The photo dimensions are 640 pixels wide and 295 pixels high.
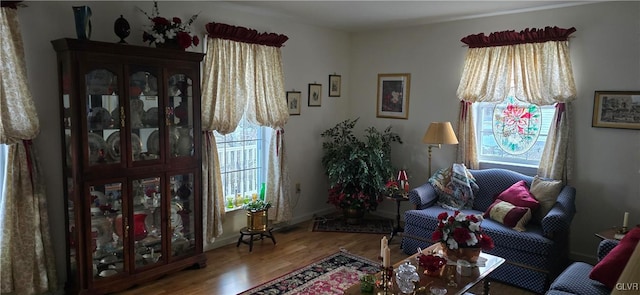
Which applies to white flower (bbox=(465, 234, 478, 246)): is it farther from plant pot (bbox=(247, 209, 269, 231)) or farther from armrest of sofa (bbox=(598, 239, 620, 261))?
plant pot (bbox=(247, 209, 269, 231))

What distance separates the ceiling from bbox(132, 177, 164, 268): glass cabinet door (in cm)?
188

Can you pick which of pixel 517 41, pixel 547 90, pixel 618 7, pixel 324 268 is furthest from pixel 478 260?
pixel 618 7

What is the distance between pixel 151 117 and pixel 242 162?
54.9 inches

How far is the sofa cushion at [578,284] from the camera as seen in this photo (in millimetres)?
2551

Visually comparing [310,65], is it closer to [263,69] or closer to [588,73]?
[263,69]

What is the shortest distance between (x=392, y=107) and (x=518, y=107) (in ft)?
4.80

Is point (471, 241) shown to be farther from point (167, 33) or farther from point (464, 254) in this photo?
point (167, 33)

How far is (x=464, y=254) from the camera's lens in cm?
284

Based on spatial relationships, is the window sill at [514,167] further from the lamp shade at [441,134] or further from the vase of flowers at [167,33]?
the vase of flowers at [167,33]

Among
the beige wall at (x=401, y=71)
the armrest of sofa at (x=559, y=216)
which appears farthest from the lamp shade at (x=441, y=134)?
the armrest of sofa at (x=559, y=216)

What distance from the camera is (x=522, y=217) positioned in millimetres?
3658

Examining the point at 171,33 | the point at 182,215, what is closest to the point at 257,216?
the point at 182,215

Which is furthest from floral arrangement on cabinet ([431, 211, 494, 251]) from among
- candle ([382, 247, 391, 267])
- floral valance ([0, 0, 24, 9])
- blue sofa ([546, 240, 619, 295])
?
floral valance ([0, 0, 24, 9])

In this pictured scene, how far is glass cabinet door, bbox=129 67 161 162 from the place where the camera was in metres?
3.29
